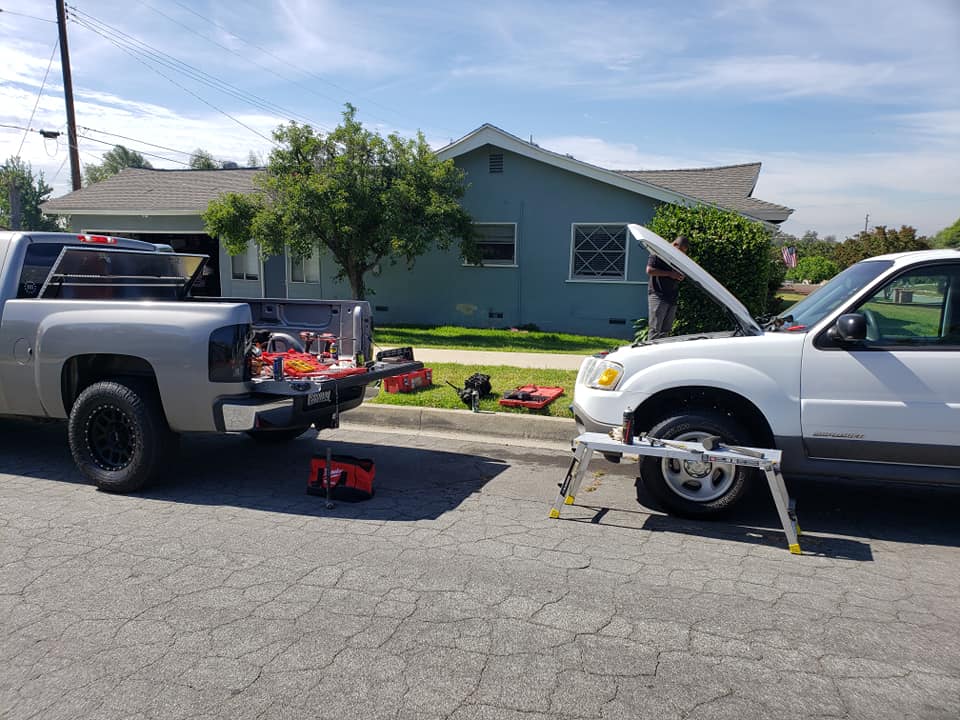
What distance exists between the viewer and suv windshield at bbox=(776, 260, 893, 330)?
17.0 feet

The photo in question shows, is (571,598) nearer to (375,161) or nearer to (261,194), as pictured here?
(375,161)

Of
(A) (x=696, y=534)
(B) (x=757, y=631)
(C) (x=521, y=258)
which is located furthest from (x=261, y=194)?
(B) (x=757, y=631)

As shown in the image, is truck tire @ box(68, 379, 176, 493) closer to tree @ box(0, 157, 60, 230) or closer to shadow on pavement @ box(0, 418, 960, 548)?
shadow on pavement @ box(0, 418, 960, 548)

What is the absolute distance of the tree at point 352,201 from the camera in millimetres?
14695

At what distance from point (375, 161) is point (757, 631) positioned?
13683mm

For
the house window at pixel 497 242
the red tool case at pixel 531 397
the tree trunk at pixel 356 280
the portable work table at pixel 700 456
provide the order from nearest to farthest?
the portable work table at pixel 700 456
the red tool case at pixel 531 397
the tree trunk at pixel 356 280
the house window at pixel 497 242

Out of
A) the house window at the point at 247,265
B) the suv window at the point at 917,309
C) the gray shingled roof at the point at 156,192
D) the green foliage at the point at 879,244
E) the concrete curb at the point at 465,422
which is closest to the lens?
the suv window at the point at 917,309

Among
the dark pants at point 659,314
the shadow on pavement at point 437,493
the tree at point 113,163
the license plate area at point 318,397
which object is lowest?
the shadow on pavement at point 437,493

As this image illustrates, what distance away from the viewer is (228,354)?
5.39 metres

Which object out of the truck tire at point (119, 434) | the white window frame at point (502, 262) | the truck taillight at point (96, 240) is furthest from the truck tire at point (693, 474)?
the white window frame at point (502, 262)

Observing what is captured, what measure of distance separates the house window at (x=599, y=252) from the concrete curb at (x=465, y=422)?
874 centimetres

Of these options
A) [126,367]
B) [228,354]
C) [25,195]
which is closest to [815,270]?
[228,354]

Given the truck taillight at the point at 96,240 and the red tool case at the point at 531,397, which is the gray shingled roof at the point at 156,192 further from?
the red tool case at the point at 531,397

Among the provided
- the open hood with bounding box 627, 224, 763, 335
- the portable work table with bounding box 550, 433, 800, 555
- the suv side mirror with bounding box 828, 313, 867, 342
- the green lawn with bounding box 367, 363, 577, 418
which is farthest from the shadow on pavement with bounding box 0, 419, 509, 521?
the suv side mirror with bounding box 828, 313, 867, 342
